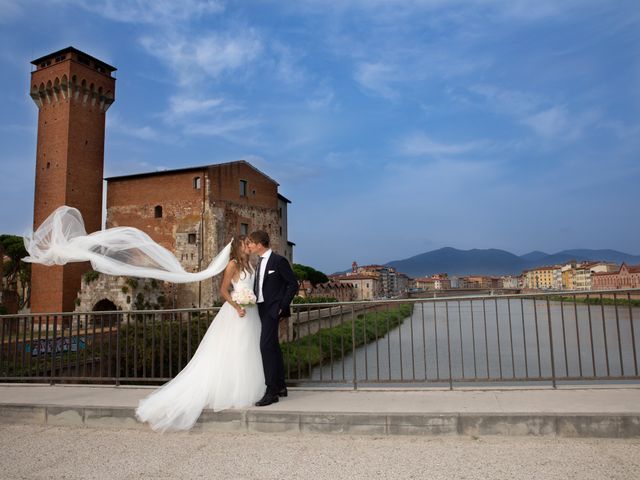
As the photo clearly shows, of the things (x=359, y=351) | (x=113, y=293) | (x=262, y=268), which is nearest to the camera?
(x=262, y=268)

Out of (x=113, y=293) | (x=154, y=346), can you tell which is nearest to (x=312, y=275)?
(x=113, y=293)

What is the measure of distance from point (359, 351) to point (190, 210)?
17.5m

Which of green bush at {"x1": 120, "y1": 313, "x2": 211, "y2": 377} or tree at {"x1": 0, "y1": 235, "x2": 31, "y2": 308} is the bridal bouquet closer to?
green bush at {"x1": 120, "y1": 313, "x2": 211, "y2": 377}

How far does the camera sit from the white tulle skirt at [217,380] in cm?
451

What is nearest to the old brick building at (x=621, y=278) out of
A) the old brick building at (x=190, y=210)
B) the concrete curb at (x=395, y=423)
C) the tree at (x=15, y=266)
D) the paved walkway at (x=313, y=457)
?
the old brick building at (x=190, y=210)

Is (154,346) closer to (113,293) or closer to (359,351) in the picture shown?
(359,351)

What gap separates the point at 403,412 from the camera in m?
4.18

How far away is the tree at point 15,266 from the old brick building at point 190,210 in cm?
967

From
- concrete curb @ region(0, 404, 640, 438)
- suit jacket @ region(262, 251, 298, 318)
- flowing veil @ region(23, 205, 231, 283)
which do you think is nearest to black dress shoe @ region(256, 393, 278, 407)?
concrete curb @ region(0, 404, 640, 438)

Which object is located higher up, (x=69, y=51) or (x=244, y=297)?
(x=69, y=51)

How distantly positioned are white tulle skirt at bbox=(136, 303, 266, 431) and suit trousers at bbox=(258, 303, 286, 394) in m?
0.10

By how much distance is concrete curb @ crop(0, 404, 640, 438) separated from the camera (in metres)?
3.90

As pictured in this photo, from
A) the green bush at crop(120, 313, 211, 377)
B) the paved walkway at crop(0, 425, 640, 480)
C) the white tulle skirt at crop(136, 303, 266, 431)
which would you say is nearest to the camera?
the paved walkway at crop(0, 425, 640, 480)

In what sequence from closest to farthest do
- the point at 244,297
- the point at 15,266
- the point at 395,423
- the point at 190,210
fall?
the point at 395,423
the point at 244,297
the point at 190,210
the point at 15,266
